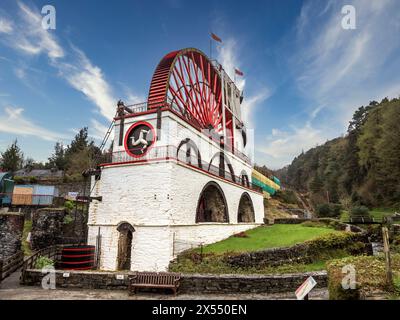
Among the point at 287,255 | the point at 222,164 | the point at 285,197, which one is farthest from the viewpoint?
the point at 285,197

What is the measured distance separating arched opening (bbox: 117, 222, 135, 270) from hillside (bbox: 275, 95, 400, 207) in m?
33.0

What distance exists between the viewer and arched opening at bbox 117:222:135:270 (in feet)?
41.9

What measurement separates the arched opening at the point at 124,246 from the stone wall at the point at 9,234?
5.57 m

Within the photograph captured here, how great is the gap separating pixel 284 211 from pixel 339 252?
25.0 meters

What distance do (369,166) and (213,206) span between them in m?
34.6

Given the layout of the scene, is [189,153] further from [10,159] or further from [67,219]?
[10,159]

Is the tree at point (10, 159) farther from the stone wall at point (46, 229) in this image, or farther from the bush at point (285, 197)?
→ the bush at point (285, 197)

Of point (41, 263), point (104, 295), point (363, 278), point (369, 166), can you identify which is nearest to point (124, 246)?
point (41, 263)

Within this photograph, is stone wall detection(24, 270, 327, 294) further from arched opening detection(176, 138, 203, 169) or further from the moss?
arched opening detection(176, 138, 203, 169)

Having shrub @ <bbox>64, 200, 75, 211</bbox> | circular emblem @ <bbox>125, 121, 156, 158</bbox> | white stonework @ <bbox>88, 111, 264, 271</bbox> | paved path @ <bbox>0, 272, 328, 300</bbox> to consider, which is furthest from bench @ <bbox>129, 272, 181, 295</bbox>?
shrub @ <bbox>64, 200, 75, 211</bbox>

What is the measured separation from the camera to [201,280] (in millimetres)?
8148

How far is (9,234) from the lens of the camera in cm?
1361
